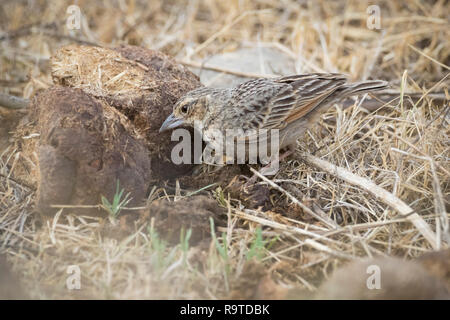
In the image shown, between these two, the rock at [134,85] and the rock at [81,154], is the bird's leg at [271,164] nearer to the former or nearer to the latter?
the rock at [134,85]

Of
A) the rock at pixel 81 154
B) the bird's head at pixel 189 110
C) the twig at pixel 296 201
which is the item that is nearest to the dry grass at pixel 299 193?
the twig at pixel 296 201

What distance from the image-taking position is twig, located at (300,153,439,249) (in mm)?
3938

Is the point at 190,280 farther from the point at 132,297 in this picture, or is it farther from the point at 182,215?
the point at 182,215

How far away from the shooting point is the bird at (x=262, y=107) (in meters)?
4.97

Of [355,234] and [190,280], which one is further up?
[355,234]

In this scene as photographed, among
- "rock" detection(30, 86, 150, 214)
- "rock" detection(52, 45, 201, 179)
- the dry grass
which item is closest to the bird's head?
"rock" detection(52, 45, 201, 179)

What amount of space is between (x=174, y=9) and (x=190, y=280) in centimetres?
682

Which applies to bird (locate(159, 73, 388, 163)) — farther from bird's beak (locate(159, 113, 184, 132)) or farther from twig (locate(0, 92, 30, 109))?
twig (locate(0, 92, 30, 109))

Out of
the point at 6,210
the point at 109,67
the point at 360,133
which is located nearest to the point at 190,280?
the point at 6,210

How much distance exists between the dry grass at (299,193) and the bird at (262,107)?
0.42 m

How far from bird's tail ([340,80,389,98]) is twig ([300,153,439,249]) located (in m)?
0.75

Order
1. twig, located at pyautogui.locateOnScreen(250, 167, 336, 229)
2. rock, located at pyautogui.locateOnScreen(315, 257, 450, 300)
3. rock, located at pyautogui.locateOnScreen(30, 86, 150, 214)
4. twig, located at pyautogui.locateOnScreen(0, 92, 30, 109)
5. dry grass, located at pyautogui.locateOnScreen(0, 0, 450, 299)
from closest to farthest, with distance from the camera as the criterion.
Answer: rock, located at pyautogui.locateOnScreen(315, 257, 450, 300) → dry grass, located at pyautogui.locateOnScreen(0, 0, 450, 299) → rock, located at pyautogui.locateOnScreen(30, 86, 150, 214) → twig, located at pyautogui.locateOnScreen(250, 167, 336, 229) → twig, located at pyautogui.locateOnScreen(0, 92, 30, 109)
